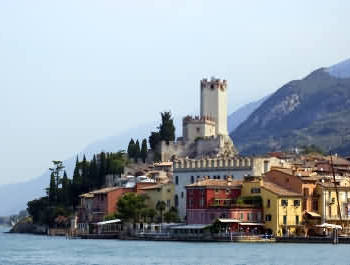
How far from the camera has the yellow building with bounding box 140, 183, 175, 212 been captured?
117625 millimetres

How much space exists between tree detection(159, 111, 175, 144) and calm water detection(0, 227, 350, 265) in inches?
1688

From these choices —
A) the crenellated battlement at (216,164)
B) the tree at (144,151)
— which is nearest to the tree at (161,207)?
the crenellated battlement at (216,164)

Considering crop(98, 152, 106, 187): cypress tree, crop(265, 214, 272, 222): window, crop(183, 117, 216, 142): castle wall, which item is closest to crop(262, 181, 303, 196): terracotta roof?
crop(265, 214, 272, 222): window

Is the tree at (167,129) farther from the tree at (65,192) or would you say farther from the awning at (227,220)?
the awning at (227,220)

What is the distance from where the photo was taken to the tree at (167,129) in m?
144

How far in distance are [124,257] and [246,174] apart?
35213 millimetres

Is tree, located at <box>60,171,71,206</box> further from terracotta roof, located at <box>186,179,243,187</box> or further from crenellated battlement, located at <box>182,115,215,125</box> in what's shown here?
terracotta roof, located at <box>186,179,243,187</box>

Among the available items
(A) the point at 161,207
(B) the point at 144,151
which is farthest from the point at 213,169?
(B) the point at 144,151

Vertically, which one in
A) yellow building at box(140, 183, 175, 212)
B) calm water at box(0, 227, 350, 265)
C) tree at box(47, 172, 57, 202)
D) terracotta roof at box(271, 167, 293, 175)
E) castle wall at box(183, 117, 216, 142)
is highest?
castle wall at box(183, 117, 216, 142)

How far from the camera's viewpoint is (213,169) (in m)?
116

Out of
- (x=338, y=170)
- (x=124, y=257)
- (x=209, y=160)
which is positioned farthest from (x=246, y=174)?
(x=124, y=257)

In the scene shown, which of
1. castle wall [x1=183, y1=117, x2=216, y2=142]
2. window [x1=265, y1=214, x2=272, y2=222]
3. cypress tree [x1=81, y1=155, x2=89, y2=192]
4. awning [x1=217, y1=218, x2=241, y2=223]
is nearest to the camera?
awning [x1=217, y1=218, x2=241, y2=223]

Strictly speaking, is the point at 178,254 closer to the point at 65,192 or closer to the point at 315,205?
the point at 315,205

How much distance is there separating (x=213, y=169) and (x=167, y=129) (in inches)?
1137
